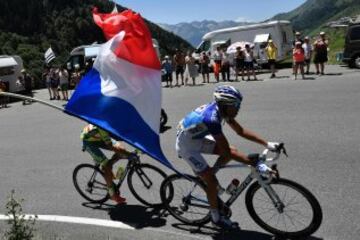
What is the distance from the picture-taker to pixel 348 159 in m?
9.36

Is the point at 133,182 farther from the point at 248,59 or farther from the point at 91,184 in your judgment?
the point at 248,59

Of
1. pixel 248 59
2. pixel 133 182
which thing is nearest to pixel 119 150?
pixel 133 182

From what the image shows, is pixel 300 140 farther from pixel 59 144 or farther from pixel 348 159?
pixel 59 144

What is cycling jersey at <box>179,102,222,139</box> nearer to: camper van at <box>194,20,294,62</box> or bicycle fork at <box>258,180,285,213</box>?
bicycle fork at <box>258,180,285,213</box>

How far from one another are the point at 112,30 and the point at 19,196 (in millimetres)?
3663

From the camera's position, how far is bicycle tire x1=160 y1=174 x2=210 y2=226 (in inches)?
269

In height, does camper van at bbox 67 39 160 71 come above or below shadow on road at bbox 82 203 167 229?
above

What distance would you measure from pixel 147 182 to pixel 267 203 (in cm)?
204

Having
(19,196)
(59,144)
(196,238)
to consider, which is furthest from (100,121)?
(59,144)

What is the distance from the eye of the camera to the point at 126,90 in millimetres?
6844

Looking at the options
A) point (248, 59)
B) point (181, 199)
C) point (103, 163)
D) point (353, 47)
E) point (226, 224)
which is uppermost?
point (353, 47)

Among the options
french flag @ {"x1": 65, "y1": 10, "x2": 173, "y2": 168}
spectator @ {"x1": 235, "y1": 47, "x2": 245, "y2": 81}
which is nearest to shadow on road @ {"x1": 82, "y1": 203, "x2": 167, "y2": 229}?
french flag @ {"x1": 65, "y1": 10, "x2": 173, "y2": 168}

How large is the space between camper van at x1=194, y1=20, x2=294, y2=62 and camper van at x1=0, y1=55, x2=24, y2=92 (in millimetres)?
11442

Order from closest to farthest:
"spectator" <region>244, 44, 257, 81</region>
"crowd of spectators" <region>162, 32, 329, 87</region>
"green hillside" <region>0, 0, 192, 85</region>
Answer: "crowd of spectators" <region>162, 32, 329, 87</region>
"spectator" <region>244, 44, 257, 81</region>
"green hillside" <region>0, 0, 192, 85</region>
